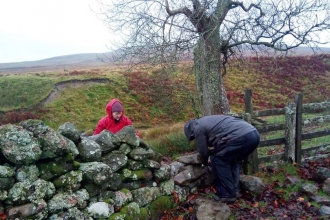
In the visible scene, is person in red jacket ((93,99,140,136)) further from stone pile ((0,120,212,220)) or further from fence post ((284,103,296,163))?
fence post ((284,103,296,163))

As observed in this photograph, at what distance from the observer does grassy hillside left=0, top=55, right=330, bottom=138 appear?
2411cm

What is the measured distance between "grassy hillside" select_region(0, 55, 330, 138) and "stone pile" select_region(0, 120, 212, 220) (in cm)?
1562

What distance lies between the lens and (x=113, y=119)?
6234 mm

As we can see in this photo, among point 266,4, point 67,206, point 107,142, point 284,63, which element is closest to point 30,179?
point 67,206

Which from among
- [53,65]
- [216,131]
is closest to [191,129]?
[216,131]

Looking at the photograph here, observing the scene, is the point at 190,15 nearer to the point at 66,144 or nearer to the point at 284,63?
the point at 66,144

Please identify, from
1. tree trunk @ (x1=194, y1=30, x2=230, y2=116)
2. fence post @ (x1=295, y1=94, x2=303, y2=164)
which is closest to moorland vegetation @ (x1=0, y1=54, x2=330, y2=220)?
tree trunk @ (x1=194, y1=30, x2=230, y2=116)

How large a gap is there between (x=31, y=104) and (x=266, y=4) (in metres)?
19.1

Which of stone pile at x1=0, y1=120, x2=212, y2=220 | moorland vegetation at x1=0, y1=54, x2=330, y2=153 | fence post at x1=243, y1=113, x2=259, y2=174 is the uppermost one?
stone pile at x1=0, y1=120, x2=212, y2=220

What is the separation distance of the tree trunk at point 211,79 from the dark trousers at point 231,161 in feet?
21.5

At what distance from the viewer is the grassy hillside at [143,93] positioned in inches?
949

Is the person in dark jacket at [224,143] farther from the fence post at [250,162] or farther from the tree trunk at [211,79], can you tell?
the tree trunk at [211,79]

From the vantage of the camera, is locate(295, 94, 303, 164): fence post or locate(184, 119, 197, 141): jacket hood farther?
locate(295, 94, 303, 164): fence post

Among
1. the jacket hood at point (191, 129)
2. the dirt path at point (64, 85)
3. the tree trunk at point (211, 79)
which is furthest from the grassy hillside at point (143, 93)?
the jacket hood at point (191, 129)
